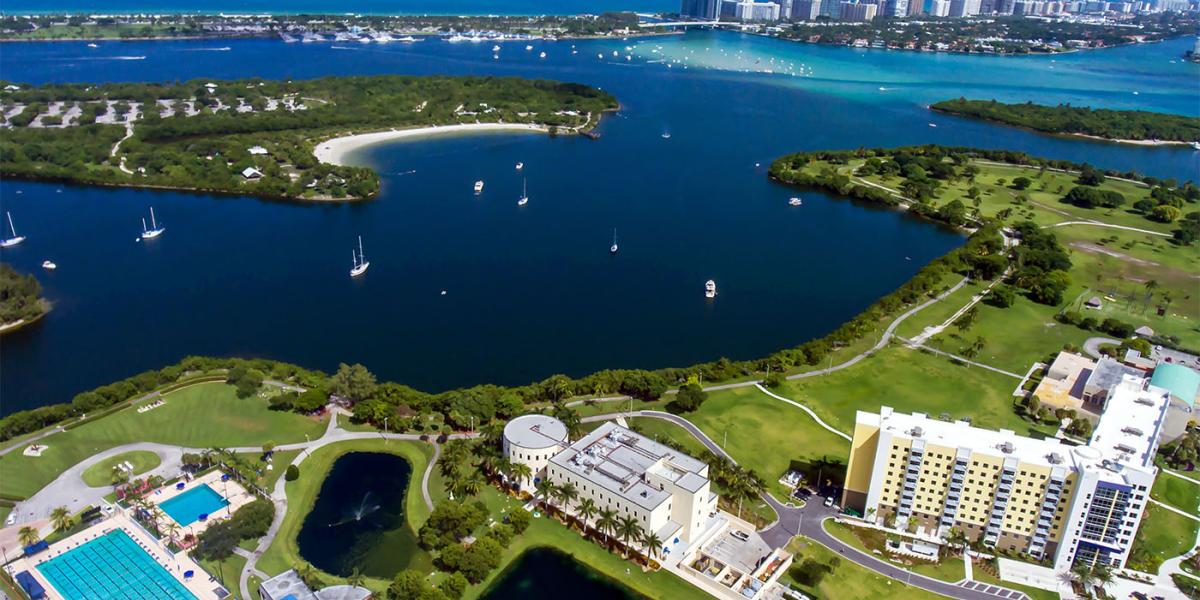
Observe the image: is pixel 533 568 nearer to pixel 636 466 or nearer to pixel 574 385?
pixel 636 466

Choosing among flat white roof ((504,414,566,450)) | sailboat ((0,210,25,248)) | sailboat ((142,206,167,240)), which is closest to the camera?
flat white roof ((504,414,566,450))

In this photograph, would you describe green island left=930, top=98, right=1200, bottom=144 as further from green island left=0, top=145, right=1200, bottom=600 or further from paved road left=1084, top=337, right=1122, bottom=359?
paved road left=1084, top=337, right=1122, bottom=359

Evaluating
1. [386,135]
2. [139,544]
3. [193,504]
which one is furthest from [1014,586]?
[386,135]

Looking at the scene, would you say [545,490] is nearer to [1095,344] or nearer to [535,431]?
[535,431]

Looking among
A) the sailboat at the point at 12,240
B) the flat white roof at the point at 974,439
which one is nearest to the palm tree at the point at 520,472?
the flat white roof at the point at 974,439

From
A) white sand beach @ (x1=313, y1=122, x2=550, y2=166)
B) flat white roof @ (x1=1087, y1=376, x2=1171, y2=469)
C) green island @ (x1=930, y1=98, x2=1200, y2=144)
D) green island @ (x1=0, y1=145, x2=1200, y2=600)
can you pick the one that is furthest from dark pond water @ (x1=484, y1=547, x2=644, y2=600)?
green island @ (x1=930, y1=98, x2=1200, y2=144)

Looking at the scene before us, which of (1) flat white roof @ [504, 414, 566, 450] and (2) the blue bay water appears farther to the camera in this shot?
(2) the blue bay water
